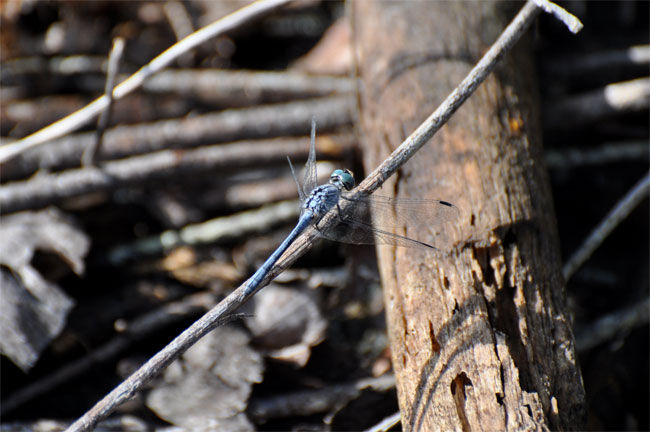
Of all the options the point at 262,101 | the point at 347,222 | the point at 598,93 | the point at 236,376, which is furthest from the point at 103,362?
the point at 598,93

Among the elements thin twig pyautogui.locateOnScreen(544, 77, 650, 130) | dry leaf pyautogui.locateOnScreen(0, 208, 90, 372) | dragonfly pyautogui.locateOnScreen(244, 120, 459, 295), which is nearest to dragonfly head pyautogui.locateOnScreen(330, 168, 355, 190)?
dragonfly pyautogui.locateOnScreen(244, 120, 459, 295)

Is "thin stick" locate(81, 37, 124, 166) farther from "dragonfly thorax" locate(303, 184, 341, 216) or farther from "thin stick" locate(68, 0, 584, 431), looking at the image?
"thin stick" locate(68, 0, 584, 431)

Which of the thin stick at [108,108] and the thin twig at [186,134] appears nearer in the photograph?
the thin stick at [108,108]

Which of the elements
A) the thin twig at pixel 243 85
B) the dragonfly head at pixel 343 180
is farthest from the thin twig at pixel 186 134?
the dragonfly head at pixel 343 180

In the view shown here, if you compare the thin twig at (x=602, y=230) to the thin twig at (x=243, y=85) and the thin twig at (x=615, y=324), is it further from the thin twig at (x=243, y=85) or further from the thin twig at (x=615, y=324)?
the thin twig at (x=243, y=85)

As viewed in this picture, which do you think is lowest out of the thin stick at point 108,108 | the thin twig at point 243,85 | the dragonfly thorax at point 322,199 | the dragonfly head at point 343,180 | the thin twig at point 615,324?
the thin twig at point 615,324

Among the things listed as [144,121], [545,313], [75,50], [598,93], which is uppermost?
[75,50]

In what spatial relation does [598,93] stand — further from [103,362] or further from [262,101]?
[103,362]

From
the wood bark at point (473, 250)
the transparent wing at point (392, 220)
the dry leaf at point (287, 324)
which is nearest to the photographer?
the wood bark at point (473, 250)
